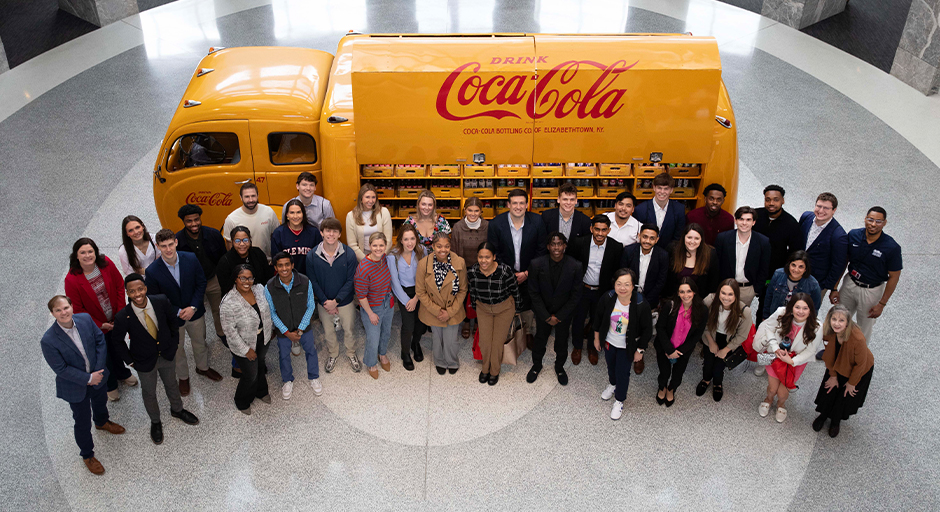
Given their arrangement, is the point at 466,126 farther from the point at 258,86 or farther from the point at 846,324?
the point at 846,324

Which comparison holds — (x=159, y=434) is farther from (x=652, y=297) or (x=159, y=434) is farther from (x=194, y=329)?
(x=652, y=297)

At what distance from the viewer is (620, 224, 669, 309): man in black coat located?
6293 mm

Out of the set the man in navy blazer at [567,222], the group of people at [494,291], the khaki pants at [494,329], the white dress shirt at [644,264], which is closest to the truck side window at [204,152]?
the group of people at [494,291]

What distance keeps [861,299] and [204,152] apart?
7.28 metres

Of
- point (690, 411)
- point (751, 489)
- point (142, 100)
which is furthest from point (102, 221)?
point (751, 489)

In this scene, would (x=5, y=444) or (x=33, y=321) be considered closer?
(x=5, y=444)

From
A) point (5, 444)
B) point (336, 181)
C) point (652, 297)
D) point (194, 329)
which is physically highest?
point (336, 181)

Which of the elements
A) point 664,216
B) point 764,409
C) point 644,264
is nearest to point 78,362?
point 644,264

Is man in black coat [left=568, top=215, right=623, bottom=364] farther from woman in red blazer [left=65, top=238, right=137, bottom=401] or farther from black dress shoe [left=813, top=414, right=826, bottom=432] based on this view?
woman in red blazer [left=65, top=238, right=137, bottom=401]

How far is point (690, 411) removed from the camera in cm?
655

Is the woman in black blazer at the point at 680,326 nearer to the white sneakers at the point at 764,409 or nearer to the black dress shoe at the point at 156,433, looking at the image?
the white sneakers at the point at 764,409

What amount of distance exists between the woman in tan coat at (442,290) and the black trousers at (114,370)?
2.90 metres

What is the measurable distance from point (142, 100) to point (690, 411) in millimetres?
10758

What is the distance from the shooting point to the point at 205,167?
7.59m
